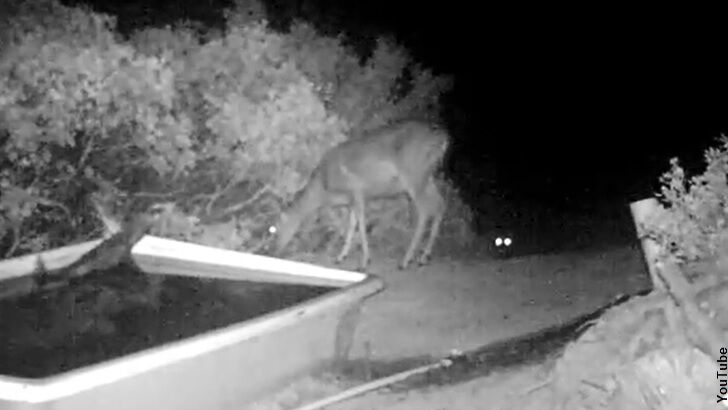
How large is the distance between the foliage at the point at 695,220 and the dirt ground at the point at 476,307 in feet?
3.43

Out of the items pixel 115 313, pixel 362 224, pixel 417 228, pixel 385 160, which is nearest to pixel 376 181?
pixel 385 160

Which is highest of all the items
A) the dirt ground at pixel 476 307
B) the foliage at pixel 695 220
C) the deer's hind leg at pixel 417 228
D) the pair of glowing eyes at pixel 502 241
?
the deer's hind leg at pixel 417 228

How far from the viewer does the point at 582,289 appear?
7605 mm

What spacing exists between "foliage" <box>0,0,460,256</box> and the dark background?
1443 millimetres

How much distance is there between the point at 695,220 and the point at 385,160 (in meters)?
3.72

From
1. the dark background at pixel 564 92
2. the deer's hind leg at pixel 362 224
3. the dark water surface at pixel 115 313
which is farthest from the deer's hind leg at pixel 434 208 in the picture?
the dark water surface at pixel 115 313

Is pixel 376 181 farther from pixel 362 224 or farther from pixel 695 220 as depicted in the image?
pixel 695 220

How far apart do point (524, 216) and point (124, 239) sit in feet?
21.7

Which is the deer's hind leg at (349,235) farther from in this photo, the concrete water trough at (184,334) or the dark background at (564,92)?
the concrete water trough at (184,334)

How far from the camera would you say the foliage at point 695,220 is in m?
5.52

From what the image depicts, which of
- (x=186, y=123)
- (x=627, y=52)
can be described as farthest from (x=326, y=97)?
(x=627, y=52)

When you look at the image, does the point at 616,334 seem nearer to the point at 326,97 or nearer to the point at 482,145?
the point at 326,97

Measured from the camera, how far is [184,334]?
4672 mm

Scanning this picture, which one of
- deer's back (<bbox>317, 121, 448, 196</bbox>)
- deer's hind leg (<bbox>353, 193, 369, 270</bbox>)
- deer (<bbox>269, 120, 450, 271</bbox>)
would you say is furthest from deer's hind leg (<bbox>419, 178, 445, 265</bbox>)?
deer's hind leg (<bbox>353, 193, 369, 270</bbox>)
